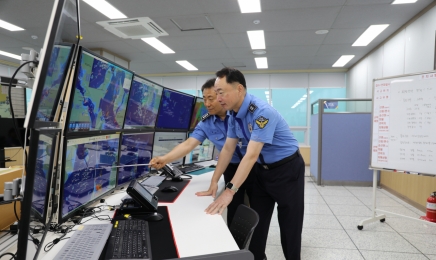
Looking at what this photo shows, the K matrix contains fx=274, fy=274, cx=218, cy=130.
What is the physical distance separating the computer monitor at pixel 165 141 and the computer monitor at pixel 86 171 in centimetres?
58

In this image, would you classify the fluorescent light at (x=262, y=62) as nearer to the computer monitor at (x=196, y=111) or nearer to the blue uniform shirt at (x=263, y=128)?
the computer monitor at (x=196, y=111)

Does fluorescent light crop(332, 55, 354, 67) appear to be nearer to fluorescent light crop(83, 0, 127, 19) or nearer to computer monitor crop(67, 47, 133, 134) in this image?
fluorescent light crop(83, 0, 127, 19)

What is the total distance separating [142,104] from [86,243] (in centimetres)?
111

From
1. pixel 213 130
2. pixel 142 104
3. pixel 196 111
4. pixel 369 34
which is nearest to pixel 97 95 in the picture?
pixel 142 104

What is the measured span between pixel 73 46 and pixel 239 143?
1.31 metres

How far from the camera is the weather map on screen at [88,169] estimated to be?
119 centimetres

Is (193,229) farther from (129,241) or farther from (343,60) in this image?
(343,60)

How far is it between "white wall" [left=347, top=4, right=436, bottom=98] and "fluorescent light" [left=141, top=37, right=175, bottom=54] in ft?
14.4

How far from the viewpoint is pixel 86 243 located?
971 mm

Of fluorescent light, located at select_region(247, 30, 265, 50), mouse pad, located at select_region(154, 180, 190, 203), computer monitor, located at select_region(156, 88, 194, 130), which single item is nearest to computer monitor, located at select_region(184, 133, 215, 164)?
computer monitor, located at select_region(156, 88, 194, 130)

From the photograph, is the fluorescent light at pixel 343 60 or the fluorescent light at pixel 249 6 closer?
the fluorescent light at pixel 249 6

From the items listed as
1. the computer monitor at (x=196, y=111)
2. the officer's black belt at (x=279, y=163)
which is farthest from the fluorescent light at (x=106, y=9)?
the officer's black belt at (x=279, y=163)

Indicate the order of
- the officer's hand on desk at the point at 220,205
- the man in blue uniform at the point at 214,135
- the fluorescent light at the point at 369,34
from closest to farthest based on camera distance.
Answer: the officer's hand on desk at the point at 220,205
the man in blue uniform at the point at 214,135
the fluorescent light at the point at 369,34

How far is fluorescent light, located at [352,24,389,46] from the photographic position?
463 cm
